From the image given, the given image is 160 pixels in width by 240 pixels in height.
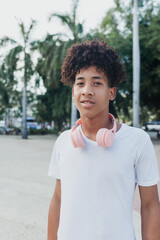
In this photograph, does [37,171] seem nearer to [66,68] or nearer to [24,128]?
[66,68]

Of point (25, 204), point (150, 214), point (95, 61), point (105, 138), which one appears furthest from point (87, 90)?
point (25, 204)

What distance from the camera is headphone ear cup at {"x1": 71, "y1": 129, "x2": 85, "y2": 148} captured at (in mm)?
1348

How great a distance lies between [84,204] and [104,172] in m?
0.18

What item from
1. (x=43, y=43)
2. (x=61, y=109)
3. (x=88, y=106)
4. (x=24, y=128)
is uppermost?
(x=43, y=43)

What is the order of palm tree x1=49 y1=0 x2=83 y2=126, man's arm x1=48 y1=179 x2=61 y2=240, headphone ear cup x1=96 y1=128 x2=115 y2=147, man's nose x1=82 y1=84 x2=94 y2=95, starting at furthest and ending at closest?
palm tree x1=49 y1=0 x2=83 y2=126
man's arm x1=48 y1=179 x2=61 y2=240
man's nose x1=82 y1=84 x2=94 y2=95
headphone ear cup x1=96 y1=128 x2=115 y2=147

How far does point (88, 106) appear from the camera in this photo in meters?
1.41

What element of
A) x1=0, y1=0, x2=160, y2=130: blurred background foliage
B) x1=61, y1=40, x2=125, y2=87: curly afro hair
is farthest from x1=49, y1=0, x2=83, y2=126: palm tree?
x1=61, y1=40, x2=125, y2=87: curly afro hair

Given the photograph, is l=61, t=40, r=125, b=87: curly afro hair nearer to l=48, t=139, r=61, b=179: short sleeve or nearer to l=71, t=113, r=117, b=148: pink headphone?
l=71, t=113, r=117, b=148: pink headphone

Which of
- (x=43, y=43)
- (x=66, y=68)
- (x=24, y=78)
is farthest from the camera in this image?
(x=24, y=78)

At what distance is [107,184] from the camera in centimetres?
132

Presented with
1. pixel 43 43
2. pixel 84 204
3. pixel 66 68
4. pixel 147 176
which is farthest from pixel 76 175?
pixel 43 43

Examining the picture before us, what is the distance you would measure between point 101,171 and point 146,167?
21 cm

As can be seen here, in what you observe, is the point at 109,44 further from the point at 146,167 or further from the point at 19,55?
the point at 146,167

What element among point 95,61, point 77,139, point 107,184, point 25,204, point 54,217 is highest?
point 95,61
